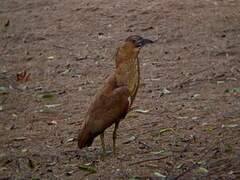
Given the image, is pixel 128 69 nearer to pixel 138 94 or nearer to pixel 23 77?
pixel 138 94

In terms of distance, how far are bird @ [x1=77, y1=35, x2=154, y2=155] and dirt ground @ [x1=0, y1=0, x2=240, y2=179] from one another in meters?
0.31

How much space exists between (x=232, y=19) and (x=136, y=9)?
181 centimetres

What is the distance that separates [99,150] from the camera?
634cm

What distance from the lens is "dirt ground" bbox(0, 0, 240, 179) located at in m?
5.93

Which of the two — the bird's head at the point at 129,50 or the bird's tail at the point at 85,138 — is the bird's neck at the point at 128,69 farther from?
the bird's tail at the point at 85,138

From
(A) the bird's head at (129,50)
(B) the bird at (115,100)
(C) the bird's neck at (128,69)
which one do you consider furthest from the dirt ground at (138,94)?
(A) the bird's head at (129,50)

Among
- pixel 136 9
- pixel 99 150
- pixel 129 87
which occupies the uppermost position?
pixel 129 87

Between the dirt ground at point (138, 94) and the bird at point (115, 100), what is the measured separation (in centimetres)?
31

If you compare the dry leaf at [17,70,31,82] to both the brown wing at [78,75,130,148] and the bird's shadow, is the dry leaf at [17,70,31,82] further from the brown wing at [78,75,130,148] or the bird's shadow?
the brown wing at [78,75,130,148]

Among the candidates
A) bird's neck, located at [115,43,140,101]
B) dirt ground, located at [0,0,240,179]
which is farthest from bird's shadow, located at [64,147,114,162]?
bird's neck, located at [115,43,140,101]

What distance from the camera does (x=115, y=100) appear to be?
19.1 ft

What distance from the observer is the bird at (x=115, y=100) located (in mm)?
5840

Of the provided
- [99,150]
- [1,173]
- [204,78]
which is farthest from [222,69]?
[1,173]

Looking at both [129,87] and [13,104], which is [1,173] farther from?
[13,104]
